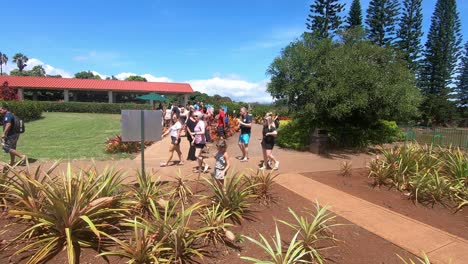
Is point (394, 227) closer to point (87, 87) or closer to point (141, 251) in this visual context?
point (141, 251)

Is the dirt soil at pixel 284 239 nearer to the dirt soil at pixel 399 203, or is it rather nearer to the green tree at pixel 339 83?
the dirt soil at pixel 399 203

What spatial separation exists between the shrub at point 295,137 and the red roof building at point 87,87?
Result: 3022cm

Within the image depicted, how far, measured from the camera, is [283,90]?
11.2 meters

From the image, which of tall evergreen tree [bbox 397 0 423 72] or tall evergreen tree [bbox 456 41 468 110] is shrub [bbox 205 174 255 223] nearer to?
tall evergreen tree [bbox 397 0 423 72]

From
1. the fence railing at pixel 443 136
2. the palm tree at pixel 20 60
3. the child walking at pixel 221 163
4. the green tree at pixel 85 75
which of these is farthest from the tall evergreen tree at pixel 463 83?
the palm tree at pixel 20 60

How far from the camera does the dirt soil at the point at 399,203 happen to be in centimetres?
466

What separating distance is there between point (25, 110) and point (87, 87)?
61.7 ft

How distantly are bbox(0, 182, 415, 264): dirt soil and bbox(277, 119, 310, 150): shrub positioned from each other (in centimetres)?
688

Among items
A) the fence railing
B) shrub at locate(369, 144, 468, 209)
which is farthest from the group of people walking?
the fence railing

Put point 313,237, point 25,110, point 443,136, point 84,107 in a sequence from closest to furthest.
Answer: point 313,237, point 443,136, point 25,110, point 84,107

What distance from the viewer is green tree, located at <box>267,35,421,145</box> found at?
10.2 meters

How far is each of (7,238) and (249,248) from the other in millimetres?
2798

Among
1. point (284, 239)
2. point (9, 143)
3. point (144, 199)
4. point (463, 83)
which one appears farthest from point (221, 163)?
point (463, 83)

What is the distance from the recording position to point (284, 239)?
379 cm
